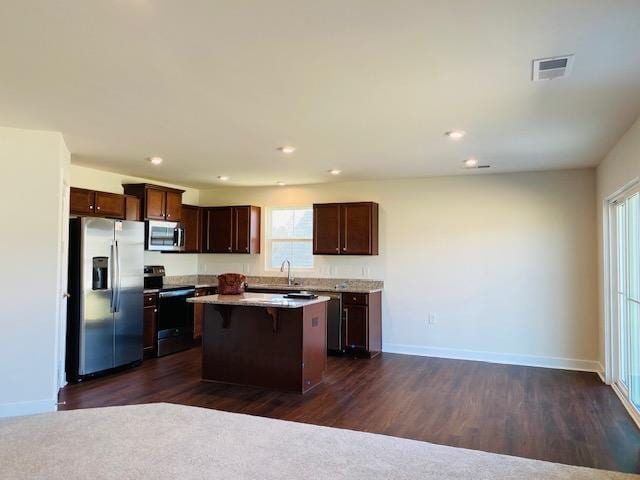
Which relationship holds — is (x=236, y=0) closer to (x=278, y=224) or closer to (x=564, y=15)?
(x=564, y=15)

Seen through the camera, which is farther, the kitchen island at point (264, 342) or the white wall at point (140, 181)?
the white wall at point (140, 181)

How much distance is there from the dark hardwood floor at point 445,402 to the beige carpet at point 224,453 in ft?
0.74

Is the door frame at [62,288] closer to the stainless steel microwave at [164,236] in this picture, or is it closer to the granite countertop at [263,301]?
the granite countertop at [263,301]

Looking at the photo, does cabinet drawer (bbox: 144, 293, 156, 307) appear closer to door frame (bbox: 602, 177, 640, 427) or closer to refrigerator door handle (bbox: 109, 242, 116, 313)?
refrigerator door handle (bbox: 109, 242, 116, 313)

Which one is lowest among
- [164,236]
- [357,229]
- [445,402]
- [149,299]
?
[445,402]

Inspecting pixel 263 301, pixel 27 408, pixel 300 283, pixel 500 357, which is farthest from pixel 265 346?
pixel 500 357

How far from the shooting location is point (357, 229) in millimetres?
6551

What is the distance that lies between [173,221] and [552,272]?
517 cm

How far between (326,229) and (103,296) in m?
3.07

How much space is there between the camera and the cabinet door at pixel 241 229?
7.35 m

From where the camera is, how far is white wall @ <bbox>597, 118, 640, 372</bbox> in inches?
146

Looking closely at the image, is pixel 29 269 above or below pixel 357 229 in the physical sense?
below

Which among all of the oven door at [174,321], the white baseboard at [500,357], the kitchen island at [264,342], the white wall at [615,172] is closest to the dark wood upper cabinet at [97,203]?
the oven door at [174,321]

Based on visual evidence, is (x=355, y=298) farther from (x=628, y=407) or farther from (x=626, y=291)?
(x=628, y=407)
